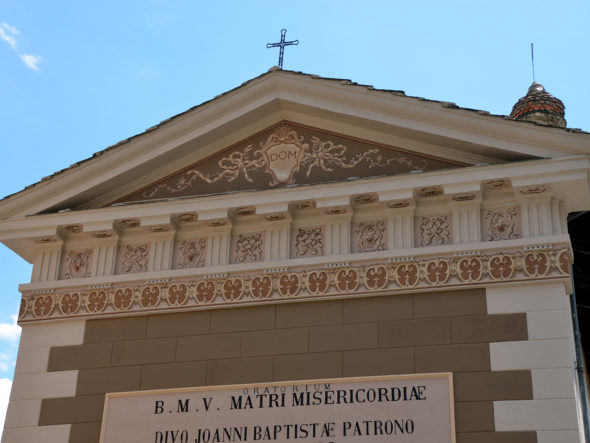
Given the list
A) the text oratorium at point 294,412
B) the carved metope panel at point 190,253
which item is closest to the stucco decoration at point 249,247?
the carved metope panel at point 190,253

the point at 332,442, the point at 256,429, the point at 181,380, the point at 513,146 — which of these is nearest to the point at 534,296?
the point at 513,146

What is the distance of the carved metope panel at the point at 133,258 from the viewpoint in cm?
1416

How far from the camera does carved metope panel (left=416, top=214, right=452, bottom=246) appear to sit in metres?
13.0

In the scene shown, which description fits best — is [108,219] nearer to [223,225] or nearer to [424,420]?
[223,225]

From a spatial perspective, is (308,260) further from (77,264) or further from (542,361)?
(77,264)

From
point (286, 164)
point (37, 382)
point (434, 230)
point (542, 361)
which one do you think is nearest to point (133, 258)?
point (37, 382)

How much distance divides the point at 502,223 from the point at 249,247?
3504 mm

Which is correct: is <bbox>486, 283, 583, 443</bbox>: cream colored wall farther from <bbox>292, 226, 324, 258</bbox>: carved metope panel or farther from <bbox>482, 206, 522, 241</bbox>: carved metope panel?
<bbox>292, 226, 324, 258</bbox>: carved metope panel

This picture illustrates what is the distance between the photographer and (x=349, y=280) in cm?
1309

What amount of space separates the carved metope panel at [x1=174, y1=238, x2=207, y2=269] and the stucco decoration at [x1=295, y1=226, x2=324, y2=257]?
1.38 metres

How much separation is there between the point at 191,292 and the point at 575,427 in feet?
17.7

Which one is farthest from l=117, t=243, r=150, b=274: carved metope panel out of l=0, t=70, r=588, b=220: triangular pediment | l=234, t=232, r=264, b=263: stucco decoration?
l=234, t=232, r=264, b=263: stucco decoration

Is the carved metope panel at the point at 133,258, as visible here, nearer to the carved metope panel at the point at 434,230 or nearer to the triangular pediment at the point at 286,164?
the triangular pediment at the point at 286,164

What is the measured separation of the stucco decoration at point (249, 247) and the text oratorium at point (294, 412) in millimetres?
1864
